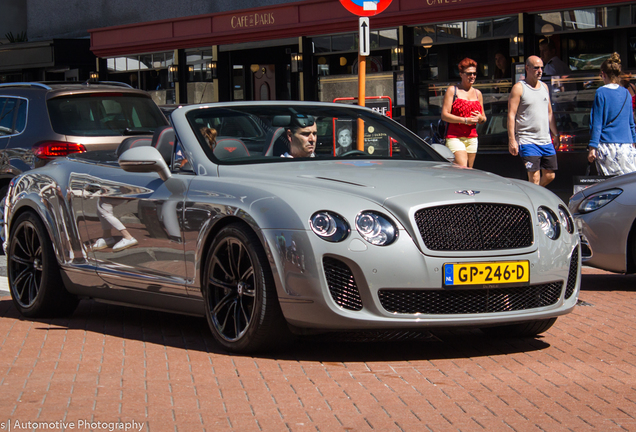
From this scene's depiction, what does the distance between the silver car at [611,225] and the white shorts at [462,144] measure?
111 inches

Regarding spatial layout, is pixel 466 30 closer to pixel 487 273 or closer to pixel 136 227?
pixel 136 227

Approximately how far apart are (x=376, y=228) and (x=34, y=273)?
10.1 ft

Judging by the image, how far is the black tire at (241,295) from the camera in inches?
201

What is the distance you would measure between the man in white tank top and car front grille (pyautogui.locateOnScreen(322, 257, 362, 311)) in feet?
19.1

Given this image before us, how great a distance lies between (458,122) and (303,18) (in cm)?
785

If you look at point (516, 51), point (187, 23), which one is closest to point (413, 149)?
point (516, 51)

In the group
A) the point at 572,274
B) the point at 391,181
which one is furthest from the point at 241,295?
the point at 572,274

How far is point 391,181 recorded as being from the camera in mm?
5324

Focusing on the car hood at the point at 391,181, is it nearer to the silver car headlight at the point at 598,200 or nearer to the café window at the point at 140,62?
the silver car headlight at the point at 598,200

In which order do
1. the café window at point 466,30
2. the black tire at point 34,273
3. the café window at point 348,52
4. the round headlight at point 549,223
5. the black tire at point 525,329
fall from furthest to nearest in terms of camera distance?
the café window at point 348,52 < the café window at point 466,30 < the black tire at point 34,273 < the black tire at point 525,329 < the round headlight at point 549,223

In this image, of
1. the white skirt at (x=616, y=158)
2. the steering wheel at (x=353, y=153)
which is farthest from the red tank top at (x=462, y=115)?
the steering wheel at (x=353, y=153)

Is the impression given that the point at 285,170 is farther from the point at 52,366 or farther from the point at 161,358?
the point at 52,366

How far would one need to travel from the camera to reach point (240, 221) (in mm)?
5332

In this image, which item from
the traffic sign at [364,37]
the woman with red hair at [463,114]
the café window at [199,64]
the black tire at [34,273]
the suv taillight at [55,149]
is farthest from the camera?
the café window at [199,64]
